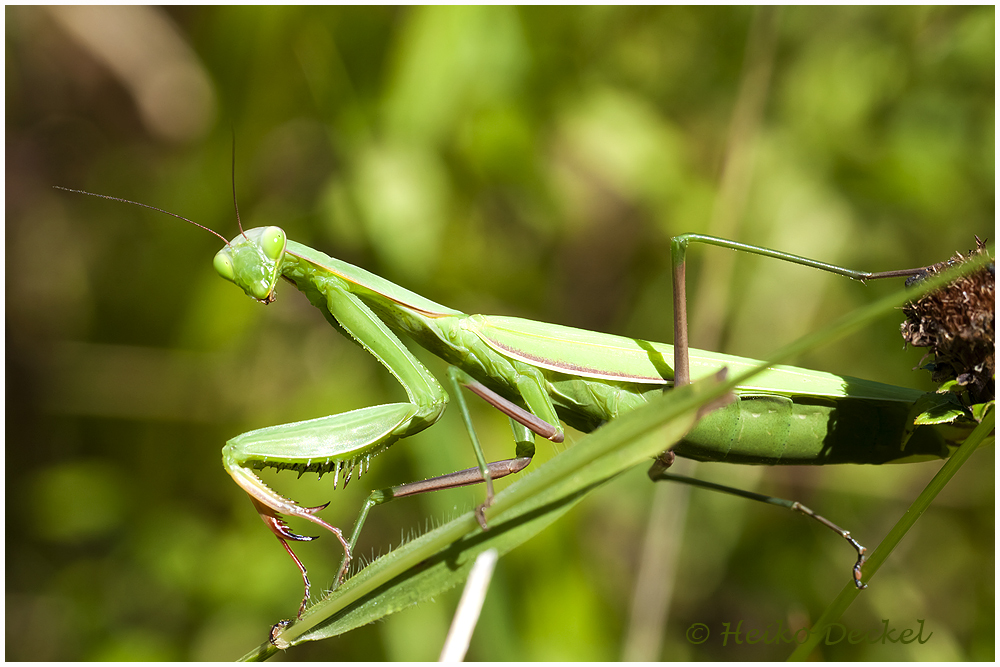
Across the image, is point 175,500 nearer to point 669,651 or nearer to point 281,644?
point 281,644

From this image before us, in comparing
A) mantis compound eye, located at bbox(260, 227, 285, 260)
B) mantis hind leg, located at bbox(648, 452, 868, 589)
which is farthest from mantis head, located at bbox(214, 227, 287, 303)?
mantis hind leg, located at bbox(648, 452, 868, 589)

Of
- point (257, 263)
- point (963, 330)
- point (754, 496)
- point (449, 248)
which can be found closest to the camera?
point (963, 330)

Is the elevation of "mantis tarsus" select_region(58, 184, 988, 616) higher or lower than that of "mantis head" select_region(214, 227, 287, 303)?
lower

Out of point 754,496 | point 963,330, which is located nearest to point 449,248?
point 754,496

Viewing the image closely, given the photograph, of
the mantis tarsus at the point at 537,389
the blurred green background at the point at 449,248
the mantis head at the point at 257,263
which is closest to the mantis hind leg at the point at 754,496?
the mantis tarsus at the point at 537,389

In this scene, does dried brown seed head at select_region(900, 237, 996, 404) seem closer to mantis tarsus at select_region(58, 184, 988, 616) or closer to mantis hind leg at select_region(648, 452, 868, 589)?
mantis tarsus at select_region(58, 184, 988, 616)

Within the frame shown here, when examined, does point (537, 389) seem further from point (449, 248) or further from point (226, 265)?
point (449, 248)

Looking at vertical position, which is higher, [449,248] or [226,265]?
[449,248]

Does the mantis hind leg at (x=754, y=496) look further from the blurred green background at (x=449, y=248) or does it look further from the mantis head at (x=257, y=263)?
the mantis head at (x=257, y=263)

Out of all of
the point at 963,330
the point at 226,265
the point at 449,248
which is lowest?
the point at 963,330
